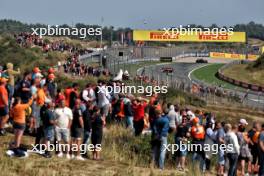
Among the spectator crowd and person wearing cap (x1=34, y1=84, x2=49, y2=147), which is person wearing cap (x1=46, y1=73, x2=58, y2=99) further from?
person wearing cap (x1=34, y1=84, x2=49, y2=147)

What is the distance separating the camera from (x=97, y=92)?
1758 centimetres

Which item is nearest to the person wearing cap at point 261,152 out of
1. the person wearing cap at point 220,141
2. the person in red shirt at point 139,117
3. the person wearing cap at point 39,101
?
the person wearing cap at point 220,141

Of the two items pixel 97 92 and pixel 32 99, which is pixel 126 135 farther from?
pixel 32 99

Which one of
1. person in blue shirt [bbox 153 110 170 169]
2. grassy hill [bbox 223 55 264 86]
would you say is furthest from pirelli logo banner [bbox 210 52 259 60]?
person in blue shirt [bbox 153 110 170 169]

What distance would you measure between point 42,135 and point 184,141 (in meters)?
3.68

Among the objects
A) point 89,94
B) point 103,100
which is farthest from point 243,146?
point 89,94

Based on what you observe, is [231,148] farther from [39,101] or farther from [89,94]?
[39,101]

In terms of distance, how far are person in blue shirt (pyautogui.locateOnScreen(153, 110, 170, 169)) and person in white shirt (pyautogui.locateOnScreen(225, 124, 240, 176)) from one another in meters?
1.54

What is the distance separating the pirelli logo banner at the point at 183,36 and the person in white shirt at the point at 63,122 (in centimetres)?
9267

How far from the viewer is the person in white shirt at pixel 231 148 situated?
48.9ft

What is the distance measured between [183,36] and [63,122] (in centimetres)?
9573

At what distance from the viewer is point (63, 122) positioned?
46.5 feet

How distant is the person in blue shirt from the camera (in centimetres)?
1501

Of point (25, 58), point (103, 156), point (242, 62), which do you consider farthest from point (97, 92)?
point (242, 62)
